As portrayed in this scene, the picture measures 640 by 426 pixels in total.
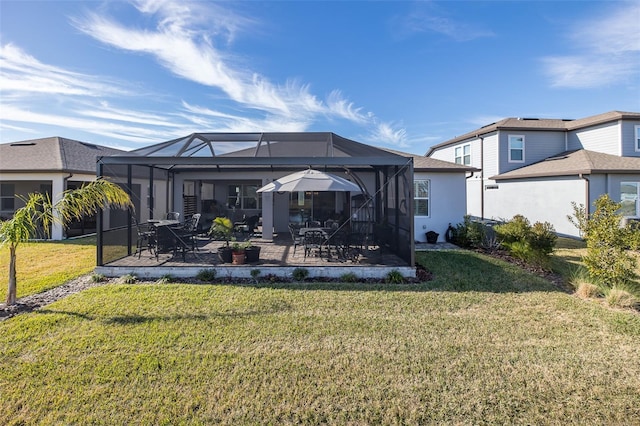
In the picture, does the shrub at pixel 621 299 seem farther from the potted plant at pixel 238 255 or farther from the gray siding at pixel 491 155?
the gray siding at pixel 491 155

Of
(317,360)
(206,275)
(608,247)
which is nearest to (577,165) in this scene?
(608,247)

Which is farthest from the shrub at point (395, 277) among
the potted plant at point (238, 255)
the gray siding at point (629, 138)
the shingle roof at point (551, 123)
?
the gray siding at point (629, 138)

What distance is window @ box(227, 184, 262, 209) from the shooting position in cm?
1488

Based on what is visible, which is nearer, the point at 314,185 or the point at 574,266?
the point at 314,185

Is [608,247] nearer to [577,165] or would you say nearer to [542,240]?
[542,240]

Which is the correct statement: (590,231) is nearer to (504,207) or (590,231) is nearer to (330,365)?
(330,365)

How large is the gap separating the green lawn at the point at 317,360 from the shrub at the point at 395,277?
104 cm

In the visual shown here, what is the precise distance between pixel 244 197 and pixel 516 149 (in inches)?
603

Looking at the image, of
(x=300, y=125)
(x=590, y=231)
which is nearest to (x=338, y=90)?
(x=300, y=125)

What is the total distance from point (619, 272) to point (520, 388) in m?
4.79

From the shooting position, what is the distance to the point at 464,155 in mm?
19672

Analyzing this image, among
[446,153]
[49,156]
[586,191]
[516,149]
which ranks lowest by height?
Answer: [586,191]

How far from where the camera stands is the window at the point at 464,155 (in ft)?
63.6

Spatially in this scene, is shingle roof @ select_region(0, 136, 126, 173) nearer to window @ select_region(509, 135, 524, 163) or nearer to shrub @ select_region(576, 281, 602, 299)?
shrub @ select_region(576, 281, 602, 299)
